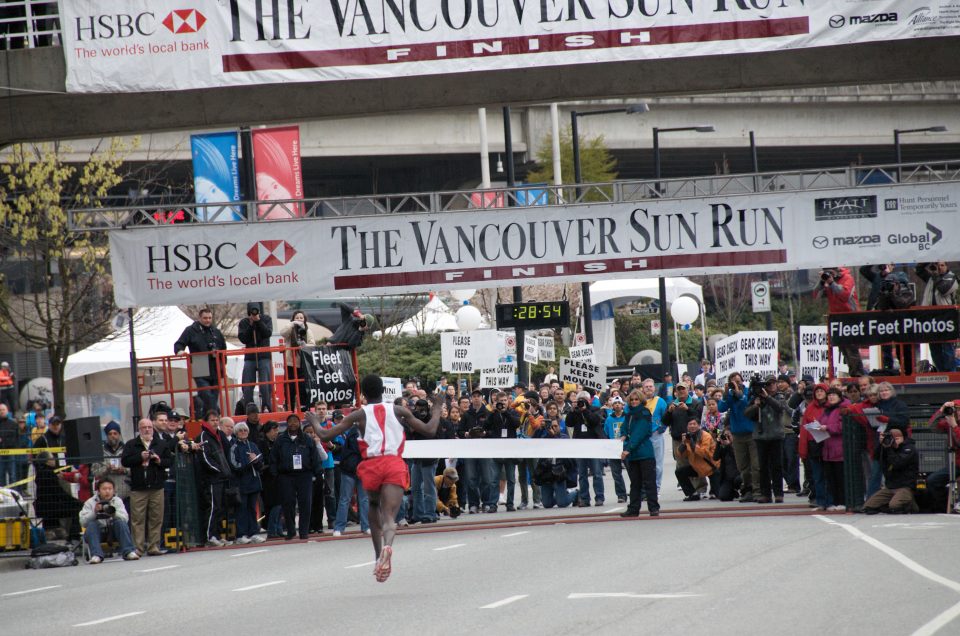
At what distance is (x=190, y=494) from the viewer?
1889 centimetres

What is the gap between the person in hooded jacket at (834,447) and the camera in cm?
Result: 1833

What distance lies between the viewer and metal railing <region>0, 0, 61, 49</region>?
17984 millimetres

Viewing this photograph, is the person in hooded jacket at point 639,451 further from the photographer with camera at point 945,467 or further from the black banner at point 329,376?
the black banner at point 329,376

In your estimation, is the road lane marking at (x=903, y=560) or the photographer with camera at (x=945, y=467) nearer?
the road lane marking at (x=903, y=560)

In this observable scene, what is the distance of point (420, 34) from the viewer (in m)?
17.7

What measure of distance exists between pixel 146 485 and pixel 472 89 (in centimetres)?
714

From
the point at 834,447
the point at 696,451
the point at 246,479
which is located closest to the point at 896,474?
the point at 834,447

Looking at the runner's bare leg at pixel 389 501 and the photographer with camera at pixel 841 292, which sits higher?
the photographer with camera at pixel 841 292

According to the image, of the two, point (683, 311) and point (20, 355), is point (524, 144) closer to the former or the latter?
point (683, 311)

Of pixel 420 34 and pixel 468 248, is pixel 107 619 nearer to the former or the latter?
pixel 420 34

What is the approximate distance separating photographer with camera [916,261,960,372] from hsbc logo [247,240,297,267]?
970cm

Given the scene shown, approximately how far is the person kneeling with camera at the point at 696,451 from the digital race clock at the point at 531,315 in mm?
5531

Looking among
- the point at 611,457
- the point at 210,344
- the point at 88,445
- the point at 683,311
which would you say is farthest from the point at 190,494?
the point at 683,311

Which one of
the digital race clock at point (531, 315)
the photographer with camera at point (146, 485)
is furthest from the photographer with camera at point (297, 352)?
the digital race clock at point (531, 315)
